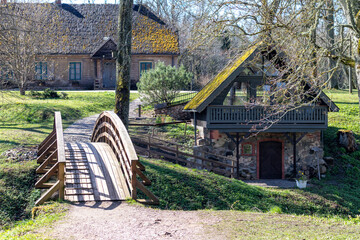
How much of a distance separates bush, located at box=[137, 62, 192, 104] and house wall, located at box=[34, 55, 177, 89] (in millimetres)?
9133

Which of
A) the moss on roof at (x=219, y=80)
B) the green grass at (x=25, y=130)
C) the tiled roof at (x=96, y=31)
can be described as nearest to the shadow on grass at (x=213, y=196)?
the green grass at (x=25, y=130)

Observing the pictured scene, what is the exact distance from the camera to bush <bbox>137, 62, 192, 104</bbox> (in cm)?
2801

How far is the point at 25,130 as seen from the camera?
20219 mm

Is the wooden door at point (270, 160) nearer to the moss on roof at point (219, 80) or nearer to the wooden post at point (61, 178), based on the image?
the moss on roof at point (219, 80)

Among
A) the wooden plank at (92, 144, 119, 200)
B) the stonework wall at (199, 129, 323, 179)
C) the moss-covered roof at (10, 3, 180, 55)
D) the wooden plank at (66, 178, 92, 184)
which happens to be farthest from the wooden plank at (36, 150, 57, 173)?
the moss-covered roof at (10, 3, 180, 55)

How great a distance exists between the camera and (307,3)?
481 inches

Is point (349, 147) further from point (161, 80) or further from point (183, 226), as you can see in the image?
point (183, 226)

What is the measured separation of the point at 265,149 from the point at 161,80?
28.1 feet

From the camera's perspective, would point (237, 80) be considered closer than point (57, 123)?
No

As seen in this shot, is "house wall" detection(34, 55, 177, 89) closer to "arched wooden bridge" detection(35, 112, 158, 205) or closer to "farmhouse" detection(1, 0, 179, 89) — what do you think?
"farmhouse" detection(1, 0, 179, 89)

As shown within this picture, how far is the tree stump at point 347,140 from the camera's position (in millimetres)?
24203

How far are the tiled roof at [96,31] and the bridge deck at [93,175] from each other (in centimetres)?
2459

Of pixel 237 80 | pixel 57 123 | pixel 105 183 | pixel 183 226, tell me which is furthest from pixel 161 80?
pixel 183 226

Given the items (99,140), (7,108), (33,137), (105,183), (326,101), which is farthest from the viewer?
(7,108)
